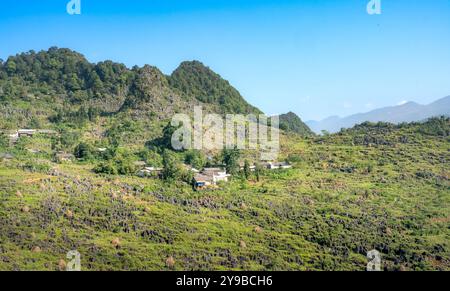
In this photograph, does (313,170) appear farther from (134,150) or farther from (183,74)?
(183,74)

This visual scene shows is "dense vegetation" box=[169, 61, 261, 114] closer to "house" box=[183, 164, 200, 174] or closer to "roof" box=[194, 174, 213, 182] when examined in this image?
"house" box=[183, 164, 200, 174]

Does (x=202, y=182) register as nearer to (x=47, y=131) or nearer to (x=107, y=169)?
(x=107, y=169)

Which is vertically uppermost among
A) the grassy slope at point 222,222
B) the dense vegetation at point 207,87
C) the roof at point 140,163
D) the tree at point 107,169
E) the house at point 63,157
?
the dense vegetation at point 207,87

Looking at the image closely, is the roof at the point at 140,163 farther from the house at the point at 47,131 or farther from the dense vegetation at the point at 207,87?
the dense vegetation at the point at 207,87

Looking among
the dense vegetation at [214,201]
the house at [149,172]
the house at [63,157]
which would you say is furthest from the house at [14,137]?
the house at [149,172]

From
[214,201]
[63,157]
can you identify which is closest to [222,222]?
[214,201]
